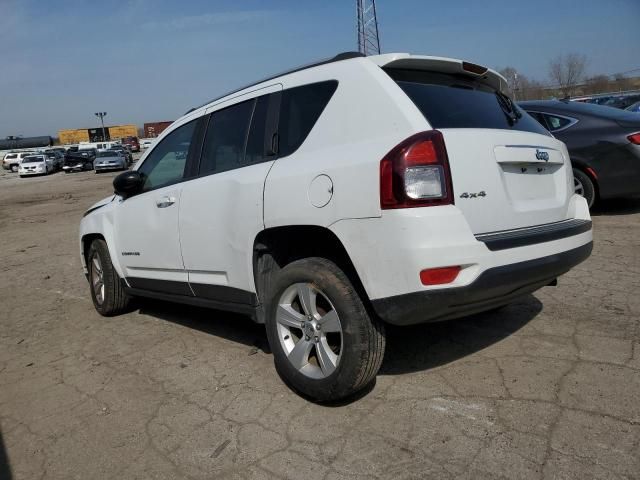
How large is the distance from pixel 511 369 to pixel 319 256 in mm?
1333

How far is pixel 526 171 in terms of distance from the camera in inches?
110

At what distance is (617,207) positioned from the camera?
748 centimetres

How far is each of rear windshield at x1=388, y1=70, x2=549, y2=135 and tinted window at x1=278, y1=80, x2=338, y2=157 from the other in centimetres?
41

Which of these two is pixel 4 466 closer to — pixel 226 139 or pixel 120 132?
pixel 226 139

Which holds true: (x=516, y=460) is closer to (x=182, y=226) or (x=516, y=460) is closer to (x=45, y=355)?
(x=182, y=226)

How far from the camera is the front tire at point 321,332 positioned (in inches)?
103

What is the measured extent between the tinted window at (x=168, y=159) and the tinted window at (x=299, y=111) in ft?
3.52

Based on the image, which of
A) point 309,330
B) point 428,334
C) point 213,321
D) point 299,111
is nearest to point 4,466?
point 309,330

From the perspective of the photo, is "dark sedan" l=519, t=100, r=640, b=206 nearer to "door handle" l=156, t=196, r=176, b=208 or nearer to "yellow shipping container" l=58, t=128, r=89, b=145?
"door handle" l=156, t=196, r=176, b=208

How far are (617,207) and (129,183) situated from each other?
22.0ft

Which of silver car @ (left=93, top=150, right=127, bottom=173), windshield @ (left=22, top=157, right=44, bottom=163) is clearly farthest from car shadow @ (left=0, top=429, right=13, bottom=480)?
windshield @ (left=22, top=157, right=44, bottom=163)

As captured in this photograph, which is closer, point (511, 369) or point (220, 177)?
point (511, 369)

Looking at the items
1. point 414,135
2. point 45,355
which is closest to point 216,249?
point 414,135

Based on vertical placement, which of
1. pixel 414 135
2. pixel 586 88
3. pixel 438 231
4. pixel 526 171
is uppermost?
pixel 586 88
